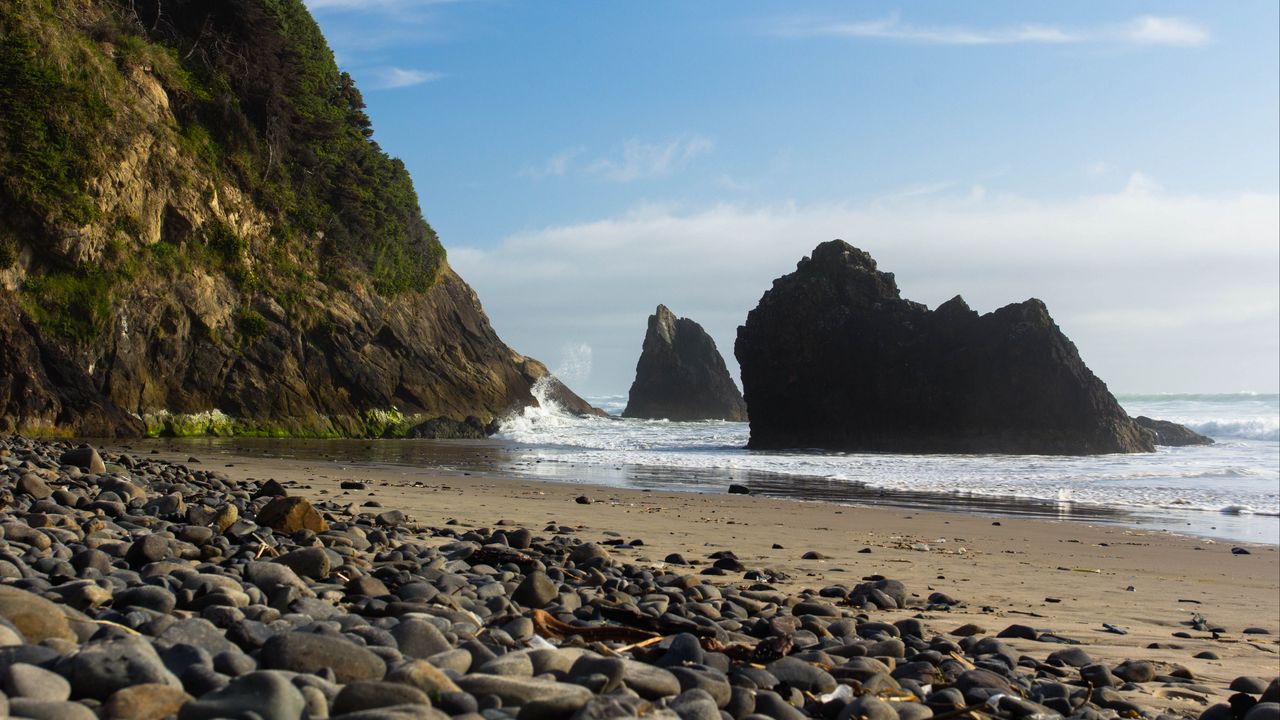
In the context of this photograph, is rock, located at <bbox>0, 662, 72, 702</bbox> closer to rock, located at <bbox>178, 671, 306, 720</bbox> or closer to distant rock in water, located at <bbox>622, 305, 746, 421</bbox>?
rock, located at <bbox>178, 671, 306, 720</bbox>

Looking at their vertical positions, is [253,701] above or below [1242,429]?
below

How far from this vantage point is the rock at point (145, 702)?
1846 millimetres

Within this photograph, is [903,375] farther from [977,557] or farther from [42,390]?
[977,557]

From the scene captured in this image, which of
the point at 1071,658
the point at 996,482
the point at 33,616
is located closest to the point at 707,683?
the point at 33,616

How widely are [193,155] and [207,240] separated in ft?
8.49

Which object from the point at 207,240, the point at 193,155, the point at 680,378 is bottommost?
the point at 680,378

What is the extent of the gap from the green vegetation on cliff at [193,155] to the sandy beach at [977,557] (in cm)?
1310

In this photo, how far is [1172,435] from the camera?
39.9 m

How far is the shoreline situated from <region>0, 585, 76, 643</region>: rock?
10.3 m

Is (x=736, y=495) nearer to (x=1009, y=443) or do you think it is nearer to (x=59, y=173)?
(x=59, y=173)

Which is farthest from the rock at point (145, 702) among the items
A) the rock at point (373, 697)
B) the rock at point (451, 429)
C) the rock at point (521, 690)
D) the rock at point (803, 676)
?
the rock at point (451, 429)

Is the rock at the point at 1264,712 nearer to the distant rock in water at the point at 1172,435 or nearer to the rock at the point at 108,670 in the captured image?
the rock at the point at 108,670

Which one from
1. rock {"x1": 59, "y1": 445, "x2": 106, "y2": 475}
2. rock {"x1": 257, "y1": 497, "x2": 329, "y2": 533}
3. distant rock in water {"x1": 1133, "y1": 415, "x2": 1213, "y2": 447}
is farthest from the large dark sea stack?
rock {"x1": 257, "y1": 497, "x2": 329, "y2": 533}

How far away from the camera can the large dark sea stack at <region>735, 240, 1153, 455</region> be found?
33.9 m
